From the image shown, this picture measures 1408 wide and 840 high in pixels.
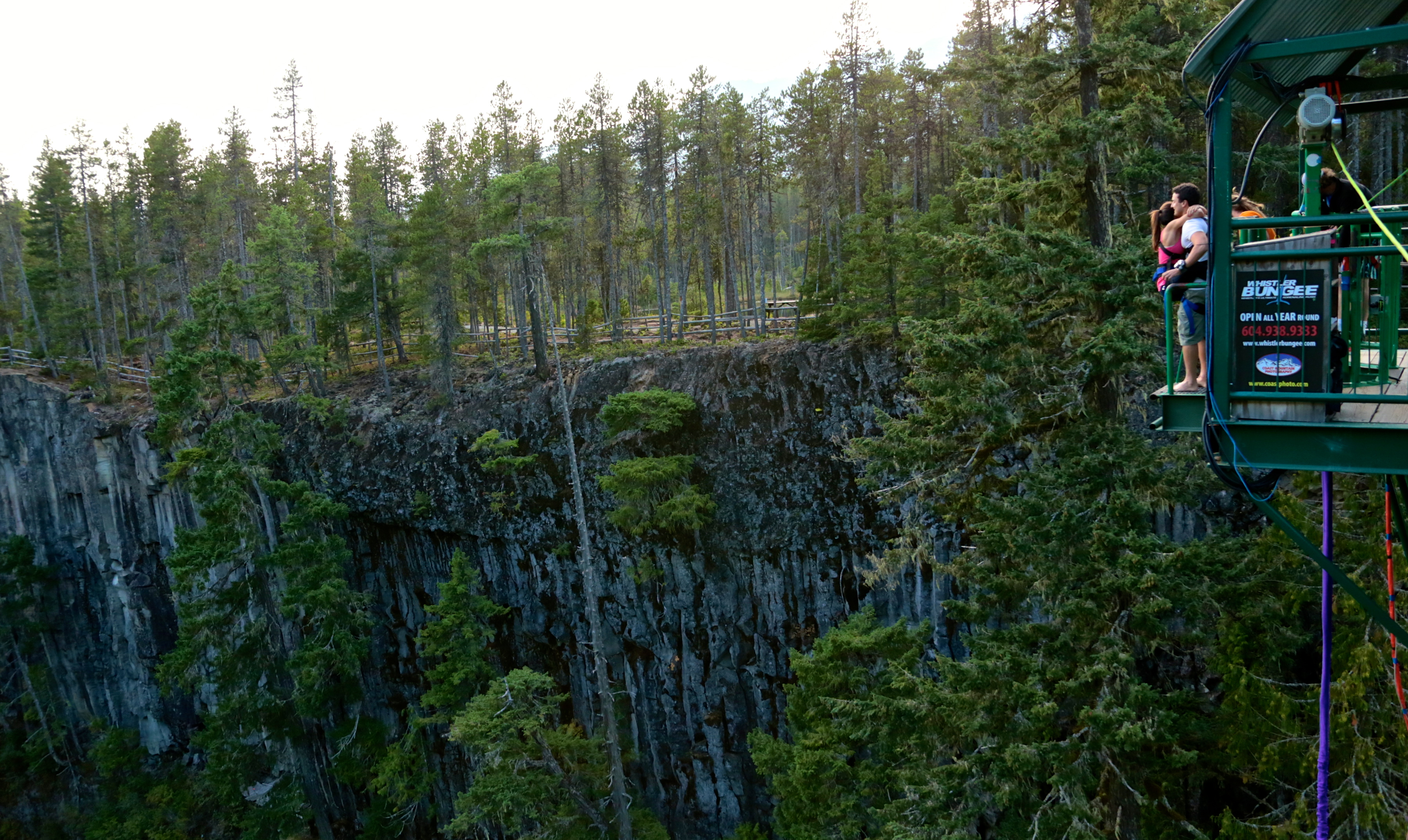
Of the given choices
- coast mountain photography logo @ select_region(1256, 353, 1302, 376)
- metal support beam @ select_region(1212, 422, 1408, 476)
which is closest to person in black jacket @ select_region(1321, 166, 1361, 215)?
coast mountain photography logo @ select_region(1256, 353, 1302, 376)

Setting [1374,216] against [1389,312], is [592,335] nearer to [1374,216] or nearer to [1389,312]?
[1389,312]

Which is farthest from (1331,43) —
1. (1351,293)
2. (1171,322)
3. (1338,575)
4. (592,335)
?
(592,335)

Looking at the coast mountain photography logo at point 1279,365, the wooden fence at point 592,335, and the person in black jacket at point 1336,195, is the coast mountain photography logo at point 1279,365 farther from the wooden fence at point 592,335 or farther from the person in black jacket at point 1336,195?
the wooden fence at point 592,335

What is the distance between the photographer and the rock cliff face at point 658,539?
19875mm

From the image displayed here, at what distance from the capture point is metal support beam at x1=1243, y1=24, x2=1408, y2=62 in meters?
3.32

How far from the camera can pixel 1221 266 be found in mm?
3758

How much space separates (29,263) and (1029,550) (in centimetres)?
5919

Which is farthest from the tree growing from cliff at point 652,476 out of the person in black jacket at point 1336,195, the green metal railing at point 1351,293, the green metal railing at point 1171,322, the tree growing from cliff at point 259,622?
the green metal railing at point 1351,293

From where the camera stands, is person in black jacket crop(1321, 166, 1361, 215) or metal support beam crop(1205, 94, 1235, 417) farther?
person in black jacket crop(1321, 166, 1361, 215)

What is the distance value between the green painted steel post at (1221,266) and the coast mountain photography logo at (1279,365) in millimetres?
132

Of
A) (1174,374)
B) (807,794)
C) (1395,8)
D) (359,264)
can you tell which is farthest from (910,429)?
(359,264)

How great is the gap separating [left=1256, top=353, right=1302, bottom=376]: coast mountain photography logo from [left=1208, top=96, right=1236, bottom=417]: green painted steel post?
13cm

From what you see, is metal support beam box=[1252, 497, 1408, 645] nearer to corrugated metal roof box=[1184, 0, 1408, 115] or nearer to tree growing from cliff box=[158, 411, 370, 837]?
corrugated metal roof box=[1184, 0, 1408, 115]

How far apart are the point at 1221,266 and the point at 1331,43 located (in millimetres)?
978
